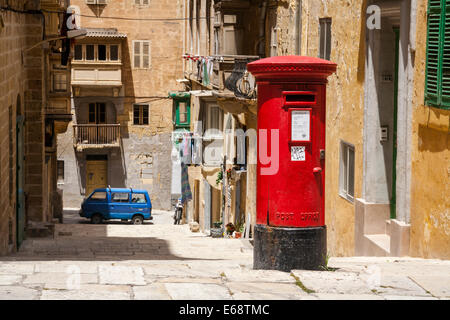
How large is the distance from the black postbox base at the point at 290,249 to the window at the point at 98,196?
27.8m

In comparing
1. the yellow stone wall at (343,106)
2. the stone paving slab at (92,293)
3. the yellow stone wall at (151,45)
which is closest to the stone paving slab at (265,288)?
the stone paving slab at (92,293)

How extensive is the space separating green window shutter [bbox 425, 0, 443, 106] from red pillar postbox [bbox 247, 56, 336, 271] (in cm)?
195

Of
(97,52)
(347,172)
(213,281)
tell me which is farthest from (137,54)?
(213,281)

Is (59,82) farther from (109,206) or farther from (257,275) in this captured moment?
(257,275)

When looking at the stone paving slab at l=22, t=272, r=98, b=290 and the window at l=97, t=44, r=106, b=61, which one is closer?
the stone paving slab at l=22, t=272, r=98, b=290

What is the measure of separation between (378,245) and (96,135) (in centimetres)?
3277

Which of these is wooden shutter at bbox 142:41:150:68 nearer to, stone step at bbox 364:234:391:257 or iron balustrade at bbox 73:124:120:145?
iron balustrade at bbox 73:124:120:145

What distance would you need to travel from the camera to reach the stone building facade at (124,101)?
140 ft

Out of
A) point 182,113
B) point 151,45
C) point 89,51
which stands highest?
point 151,45

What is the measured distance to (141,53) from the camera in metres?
43.7

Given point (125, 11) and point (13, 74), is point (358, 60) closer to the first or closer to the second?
point (13, 74)

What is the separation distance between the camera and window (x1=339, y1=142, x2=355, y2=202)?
13562 millimetres

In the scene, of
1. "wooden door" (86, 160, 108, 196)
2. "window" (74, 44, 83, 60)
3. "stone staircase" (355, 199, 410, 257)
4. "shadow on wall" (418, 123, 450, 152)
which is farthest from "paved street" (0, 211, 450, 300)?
"wooden door" (86, 160, 108, 196)

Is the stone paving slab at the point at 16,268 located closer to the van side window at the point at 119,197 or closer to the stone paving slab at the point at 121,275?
the stone paving slab at the point at 121,275
